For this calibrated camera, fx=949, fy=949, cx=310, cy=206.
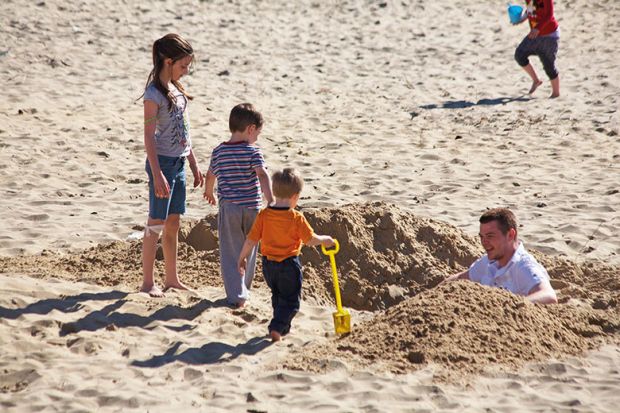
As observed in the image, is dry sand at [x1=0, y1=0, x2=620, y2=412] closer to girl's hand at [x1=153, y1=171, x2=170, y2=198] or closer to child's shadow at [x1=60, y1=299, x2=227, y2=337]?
child's shadow at [x1=60, y1=299, x2=227, y2=337]

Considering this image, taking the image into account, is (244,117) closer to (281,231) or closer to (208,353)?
(281,231)

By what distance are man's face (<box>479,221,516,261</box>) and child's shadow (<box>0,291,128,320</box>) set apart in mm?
2458

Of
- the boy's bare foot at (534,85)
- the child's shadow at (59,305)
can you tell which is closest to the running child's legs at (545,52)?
the boy's bare foot at (534,85)

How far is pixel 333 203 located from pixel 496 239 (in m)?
2.97

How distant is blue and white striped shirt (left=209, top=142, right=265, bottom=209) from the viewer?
20.0ft

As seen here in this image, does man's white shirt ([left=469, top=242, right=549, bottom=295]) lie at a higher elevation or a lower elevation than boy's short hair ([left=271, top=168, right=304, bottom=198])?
lower

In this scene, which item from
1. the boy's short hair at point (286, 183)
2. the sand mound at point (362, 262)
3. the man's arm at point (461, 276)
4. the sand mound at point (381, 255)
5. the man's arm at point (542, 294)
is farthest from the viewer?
the sand mound at point (381, 255)

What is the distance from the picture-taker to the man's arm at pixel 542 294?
6145mm

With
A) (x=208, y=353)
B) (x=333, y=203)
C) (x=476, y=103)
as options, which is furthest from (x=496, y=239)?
(x=476, y=103)

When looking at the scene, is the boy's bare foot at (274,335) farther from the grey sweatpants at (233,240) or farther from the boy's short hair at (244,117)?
the boy's short hair at (244,117)

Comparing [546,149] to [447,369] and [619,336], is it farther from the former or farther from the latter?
[447,369]

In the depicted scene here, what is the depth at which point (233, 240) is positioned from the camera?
6.28 metres

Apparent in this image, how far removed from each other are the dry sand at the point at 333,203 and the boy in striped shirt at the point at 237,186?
0.29 metres

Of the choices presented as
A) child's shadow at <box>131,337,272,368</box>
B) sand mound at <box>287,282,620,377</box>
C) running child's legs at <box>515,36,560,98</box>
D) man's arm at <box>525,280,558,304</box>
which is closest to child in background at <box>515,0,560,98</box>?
running child's legs at <box>515,36,560,98</box>
